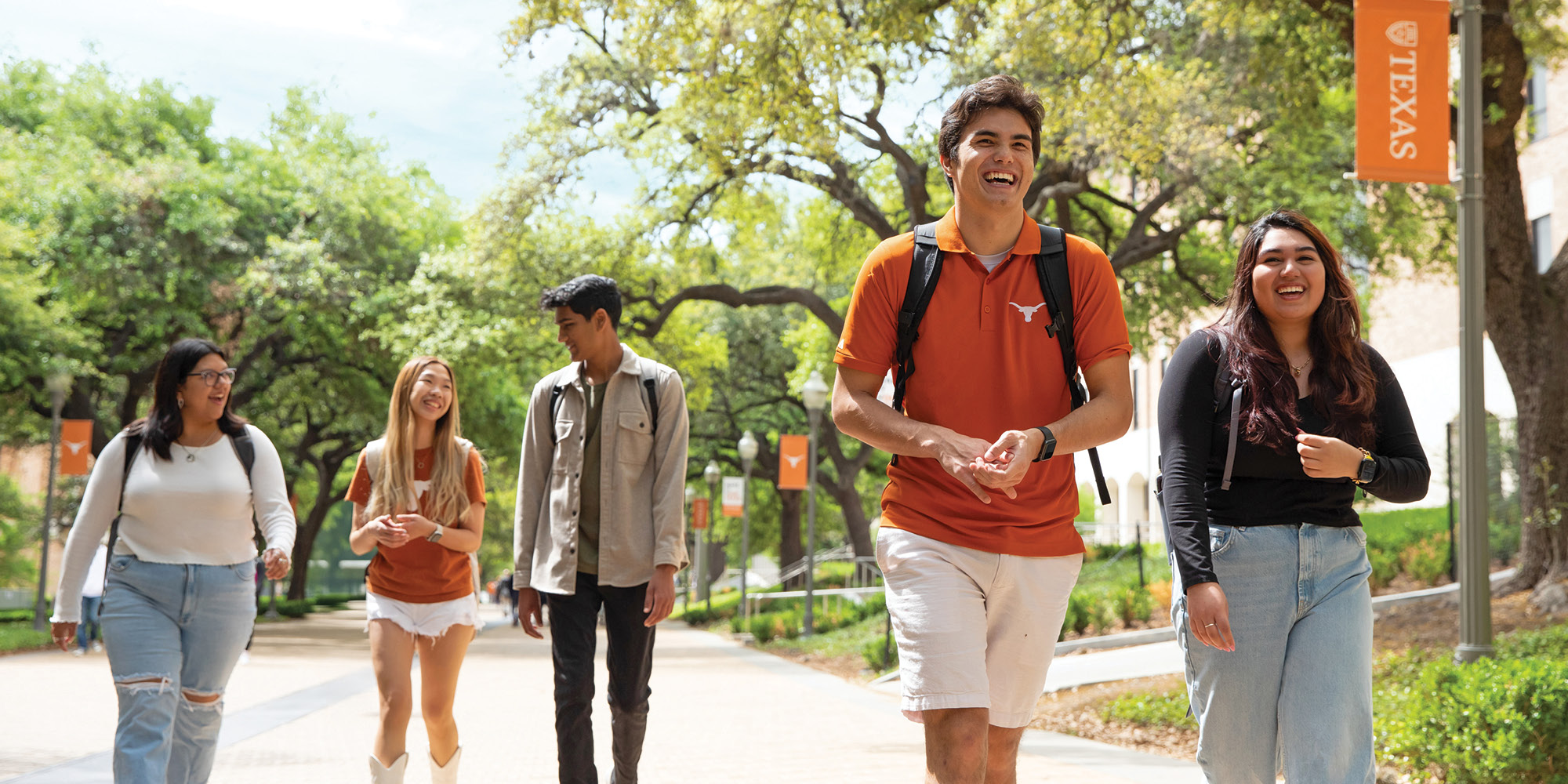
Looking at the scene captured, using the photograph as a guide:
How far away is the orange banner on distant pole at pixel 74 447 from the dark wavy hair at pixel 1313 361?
21.8m

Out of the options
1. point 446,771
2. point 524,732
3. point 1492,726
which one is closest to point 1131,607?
point 524,732

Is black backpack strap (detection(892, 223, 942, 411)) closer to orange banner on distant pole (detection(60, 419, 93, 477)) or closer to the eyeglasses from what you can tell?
the eyeglasses

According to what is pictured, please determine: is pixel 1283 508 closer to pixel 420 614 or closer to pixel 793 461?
pixel 420 614

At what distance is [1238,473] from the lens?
11.4 ft

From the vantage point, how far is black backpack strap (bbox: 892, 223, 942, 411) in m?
3.41

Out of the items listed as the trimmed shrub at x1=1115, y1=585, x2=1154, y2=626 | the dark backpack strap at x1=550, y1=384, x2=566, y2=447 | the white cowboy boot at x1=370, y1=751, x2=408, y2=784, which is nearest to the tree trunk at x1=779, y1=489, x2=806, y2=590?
the trimmed shrub at x1=1115, y1=585, x2=1154, y2=626

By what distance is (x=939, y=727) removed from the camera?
318cm

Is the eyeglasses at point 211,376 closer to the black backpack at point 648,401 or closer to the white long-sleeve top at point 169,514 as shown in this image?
the white long-sleeve top at point 169,514

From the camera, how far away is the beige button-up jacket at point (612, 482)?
4.96 meters

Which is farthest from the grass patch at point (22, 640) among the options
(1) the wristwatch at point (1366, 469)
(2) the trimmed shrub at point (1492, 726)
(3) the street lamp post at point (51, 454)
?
(1) the wristwatch at point (1366, 469)

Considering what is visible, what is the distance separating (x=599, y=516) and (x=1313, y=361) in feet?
8.56

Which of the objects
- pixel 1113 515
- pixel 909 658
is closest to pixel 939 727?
pixel 909 658

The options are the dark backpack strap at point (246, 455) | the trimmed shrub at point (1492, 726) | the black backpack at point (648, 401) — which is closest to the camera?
the black backpack at point (648, 401)

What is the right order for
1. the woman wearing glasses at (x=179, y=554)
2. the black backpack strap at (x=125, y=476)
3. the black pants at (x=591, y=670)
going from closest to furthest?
the woman wearing glasses at (x=179, y=554) < the black pants at (x=591, y=670) < the black backpack strap at (x=125, y=476)
